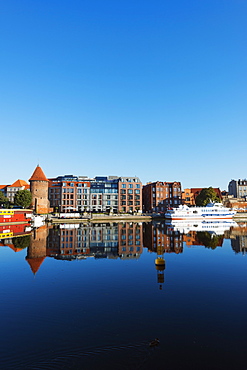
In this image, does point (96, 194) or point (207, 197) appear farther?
point (96, 194)

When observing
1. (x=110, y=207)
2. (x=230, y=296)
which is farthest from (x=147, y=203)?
(x=230, y=296)

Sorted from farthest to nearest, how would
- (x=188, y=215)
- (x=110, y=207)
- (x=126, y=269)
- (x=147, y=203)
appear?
(x=147, y=203), (x=110, y=207), (x=188, y=215), (x=126, y=269)

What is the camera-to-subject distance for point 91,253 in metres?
39.7

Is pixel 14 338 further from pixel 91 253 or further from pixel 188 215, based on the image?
pixel 188 215

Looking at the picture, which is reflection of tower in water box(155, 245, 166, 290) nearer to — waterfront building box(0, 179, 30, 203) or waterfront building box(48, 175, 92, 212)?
waterfront building box(48, 175, 92, 212)

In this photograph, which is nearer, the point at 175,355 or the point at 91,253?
the point at 175,355

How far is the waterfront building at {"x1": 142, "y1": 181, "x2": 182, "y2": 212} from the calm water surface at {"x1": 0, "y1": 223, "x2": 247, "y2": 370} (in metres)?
103

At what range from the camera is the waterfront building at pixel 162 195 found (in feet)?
444

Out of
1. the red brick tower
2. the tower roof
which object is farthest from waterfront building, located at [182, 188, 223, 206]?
the tower roof

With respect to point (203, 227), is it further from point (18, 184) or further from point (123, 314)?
point (18, 184)

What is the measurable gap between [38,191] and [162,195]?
62.4 m

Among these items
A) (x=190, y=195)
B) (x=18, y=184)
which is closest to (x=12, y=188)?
(x=18, y=184)

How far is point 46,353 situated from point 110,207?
120 metres

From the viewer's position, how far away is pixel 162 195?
449ft
